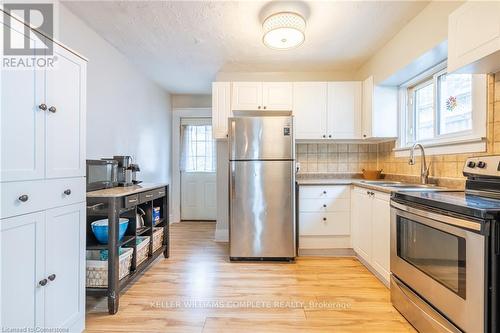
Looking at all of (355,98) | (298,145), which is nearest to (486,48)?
(355,98)

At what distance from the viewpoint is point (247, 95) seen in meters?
3.22

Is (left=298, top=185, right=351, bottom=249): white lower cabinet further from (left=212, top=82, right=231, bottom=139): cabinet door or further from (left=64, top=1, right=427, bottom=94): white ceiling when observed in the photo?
(left=64, top=1, right=427, bottom=94): white ceiling

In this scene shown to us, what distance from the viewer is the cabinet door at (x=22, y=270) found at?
3.76ft

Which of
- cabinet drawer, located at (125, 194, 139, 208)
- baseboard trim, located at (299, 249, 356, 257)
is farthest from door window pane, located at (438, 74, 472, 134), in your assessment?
cabinet drawer, located at (125, 194, 139, 208)

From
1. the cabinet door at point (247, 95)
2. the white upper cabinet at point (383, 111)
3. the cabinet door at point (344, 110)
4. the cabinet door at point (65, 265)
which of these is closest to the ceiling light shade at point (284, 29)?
the cabinet door at point (247, 95)

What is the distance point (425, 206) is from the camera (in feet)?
5.08

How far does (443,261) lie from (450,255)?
2.7 inches

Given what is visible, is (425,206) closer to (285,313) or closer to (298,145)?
(285,313)

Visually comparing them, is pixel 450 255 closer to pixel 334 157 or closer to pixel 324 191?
pixel 324 191

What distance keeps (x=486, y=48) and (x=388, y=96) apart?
1.58 metres

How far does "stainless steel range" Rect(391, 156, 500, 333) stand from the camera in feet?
3.84

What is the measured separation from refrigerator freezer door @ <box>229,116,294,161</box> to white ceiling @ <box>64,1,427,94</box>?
2.55ft

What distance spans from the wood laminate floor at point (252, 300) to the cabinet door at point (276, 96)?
180cm

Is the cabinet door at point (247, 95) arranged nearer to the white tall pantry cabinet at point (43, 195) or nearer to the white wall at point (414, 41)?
the white wall at point (414, 41)
